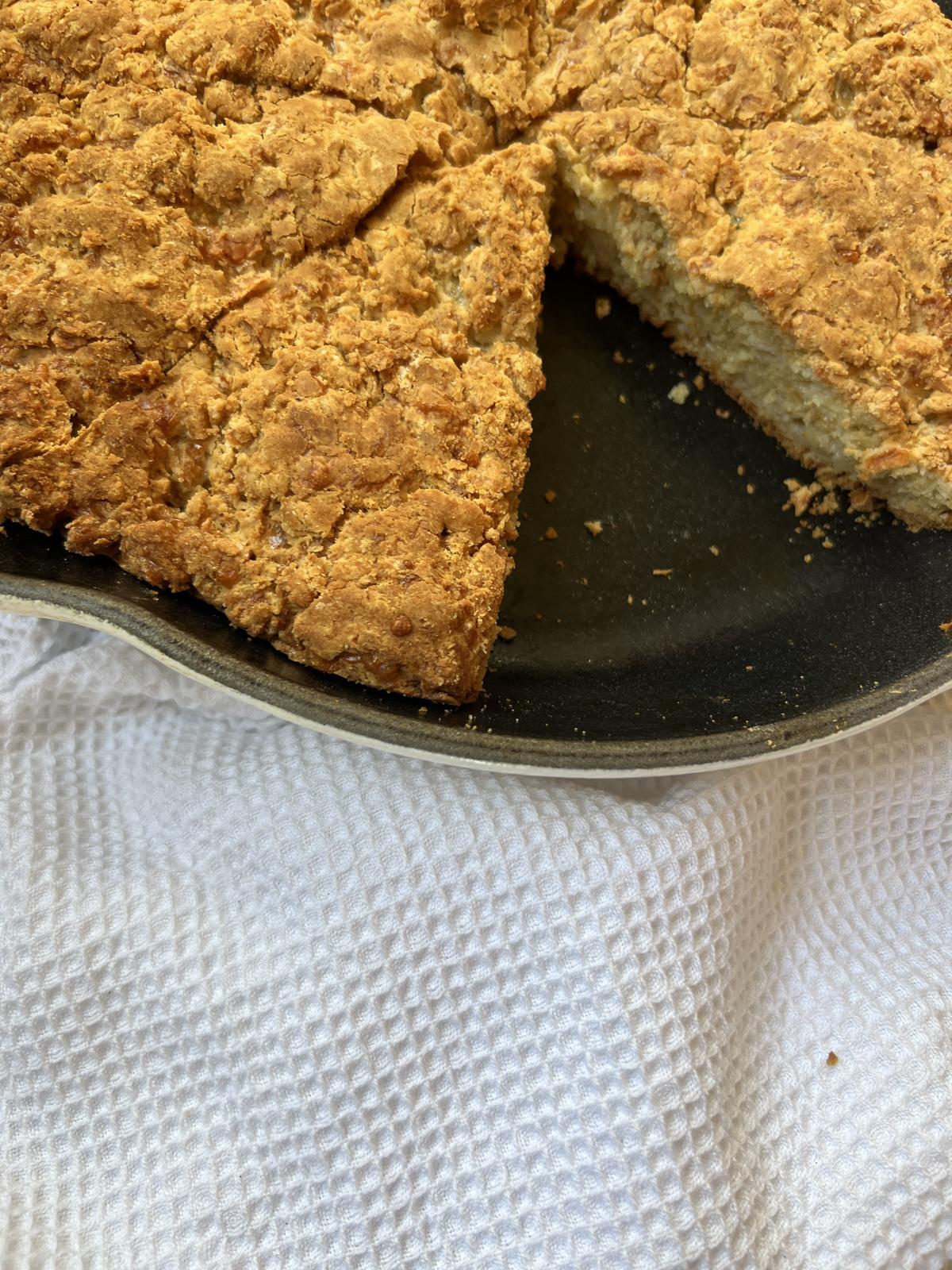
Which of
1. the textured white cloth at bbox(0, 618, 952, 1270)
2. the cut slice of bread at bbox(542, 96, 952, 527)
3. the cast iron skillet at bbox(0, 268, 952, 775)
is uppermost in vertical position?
the cut slice of bread at bbox(542, 96, 952, 527)

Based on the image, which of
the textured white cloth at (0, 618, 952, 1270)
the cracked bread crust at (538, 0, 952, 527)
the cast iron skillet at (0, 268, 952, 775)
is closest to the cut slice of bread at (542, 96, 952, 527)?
the cracked bread crust at (538, 0, 952, 527)

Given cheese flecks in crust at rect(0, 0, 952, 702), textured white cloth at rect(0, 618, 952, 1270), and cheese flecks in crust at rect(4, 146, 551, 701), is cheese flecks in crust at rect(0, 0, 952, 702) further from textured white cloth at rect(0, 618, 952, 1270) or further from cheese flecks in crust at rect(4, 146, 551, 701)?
textured white cloth at rect(0, 618, 952, 1270)

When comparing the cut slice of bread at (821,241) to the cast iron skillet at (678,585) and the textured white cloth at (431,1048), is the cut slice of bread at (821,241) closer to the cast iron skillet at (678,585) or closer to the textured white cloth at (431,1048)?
the cast iron skillet at (678,585)

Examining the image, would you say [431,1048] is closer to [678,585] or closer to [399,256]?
[678,585]

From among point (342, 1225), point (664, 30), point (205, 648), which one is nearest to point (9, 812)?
point (205, 648)

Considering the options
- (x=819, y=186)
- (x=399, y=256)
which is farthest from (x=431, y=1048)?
(x=819, y=186)

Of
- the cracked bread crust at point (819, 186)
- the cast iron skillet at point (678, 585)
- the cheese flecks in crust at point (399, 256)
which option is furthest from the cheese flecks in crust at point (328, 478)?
the cracked bread crust at point (819, 186)
